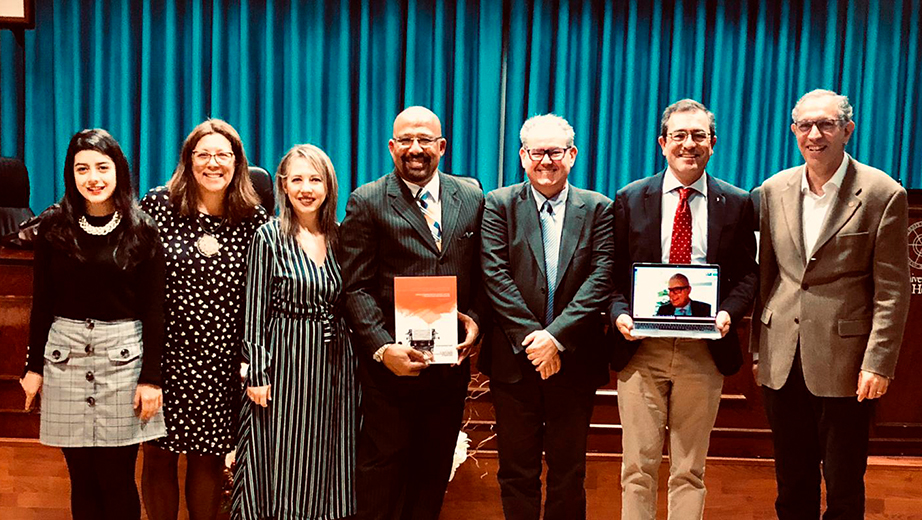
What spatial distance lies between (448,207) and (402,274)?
10.0 inches

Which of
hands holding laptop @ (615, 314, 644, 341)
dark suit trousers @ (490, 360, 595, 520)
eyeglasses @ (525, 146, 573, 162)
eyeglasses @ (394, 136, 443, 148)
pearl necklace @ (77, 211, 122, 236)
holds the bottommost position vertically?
dark suit trousers @ (490, 360, 595, 520)

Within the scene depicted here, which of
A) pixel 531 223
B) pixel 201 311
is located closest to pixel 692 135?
pixel 531 223

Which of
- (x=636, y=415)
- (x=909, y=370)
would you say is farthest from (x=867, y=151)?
(x=636, y=415)

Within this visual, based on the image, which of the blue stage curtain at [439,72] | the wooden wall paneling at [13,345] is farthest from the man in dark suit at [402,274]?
the blue stage curtain at [439,72]

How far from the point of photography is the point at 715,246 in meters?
2.08

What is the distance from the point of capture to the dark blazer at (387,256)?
2.12 meters

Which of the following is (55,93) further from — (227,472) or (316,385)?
(316,385)

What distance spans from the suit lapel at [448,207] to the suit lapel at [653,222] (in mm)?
565

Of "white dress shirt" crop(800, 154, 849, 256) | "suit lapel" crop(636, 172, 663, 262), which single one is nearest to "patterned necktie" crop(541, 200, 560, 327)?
"suit lapel" crop(636, 172, 663, 262)

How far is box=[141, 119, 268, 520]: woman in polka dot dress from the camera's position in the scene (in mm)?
2164

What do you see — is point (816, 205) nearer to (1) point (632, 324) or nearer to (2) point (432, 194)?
(1) point (632, 324)

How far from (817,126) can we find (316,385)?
168 cm

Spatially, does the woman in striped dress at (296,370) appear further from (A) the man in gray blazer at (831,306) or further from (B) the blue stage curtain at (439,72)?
(B) the blue stage curtain at (439,72)

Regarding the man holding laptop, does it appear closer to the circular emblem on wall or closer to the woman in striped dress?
the woman in striped dress
